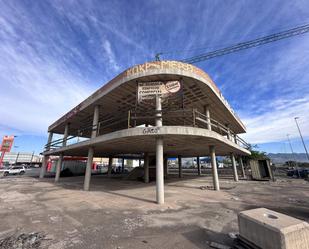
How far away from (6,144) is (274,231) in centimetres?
4839

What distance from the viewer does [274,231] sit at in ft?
10.6

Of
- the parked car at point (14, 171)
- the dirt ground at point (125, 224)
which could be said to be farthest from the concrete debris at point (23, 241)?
the parked car at point (14, 171)

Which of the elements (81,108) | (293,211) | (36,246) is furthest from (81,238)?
(81,108)

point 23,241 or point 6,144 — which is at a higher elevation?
point 6,144

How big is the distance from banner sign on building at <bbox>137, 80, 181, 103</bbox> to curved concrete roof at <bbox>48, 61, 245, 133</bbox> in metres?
0.34

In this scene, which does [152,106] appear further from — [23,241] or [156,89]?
[23,241]

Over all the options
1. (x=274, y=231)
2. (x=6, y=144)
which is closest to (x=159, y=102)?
(x=274, y=231)

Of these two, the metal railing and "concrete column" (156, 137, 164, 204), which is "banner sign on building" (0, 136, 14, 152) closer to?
the metal railing

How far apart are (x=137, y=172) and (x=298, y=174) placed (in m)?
27.4

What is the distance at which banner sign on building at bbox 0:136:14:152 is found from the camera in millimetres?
35188

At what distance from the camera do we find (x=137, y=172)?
75.3 ft

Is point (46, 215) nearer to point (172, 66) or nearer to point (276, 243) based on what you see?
point (276, 243)

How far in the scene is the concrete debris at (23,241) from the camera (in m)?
4.19

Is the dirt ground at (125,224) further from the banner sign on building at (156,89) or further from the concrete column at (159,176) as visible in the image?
the banner sign on building at (156,89)
